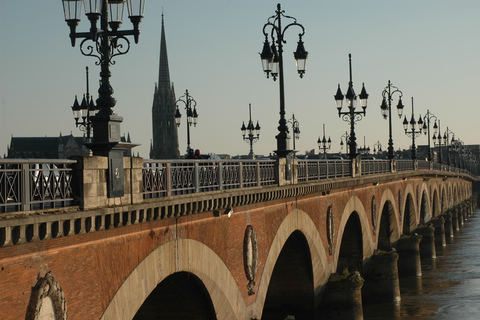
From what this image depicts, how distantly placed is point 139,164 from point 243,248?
6.35m

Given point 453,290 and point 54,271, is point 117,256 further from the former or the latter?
point 453,290

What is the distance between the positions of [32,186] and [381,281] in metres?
27.3

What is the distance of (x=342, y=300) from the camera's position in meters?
27.9

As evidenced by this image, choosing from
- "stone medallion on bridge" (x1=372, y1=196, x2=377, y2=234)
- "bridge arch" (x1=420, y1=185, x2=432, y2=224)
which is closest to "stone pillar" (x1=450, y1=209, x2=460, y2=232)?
"bridge arch" (x1=420, y1=185, x2=432, y2=224)

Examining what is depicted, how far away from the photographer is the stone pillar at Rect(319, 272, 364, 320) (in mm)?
27891

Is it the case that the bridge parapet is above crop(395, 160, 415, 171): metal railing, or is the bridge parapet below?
below

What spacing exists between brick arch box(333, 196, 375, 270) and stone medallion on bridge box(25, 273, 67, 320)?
66.3 feet

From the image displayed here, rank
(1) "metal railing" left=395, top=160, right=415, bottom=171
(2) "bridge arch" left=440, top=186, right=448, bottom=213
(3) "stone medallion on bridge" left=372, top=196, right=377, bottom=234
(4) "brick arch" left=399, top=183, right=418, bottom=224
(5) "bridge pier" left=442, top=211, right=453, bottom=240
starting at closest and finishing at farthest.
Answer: (3) "stone medallion on bridge" left=372, top=196, right=377, bottom=234, (1) "metal railing" left=395, top=160, right=415, bottom=171, (4) "brick arch" left=399, top=183, right=418, bottom=224, (5) "bridge pier" left=442, top=211, right=453, bottom=240, (2) "bridge arch" left=440, top=186, right=448, bottom=213

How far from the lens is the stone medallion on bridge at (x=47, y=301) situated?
10.3 metres

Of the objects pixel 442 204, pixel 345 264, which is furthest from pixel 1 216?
pixel 442 204

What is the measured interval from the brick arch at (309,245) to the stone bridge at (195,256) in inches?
1.3

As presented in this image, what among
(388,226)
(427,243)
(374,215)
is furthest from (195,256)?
(427,243)

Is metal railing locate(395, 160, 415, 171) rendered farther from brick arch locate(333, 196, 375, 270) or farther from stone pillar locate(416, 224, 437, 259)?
brick arch locate(333, 196, 375, 270)

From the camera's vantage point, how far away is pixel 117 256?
496 inches
